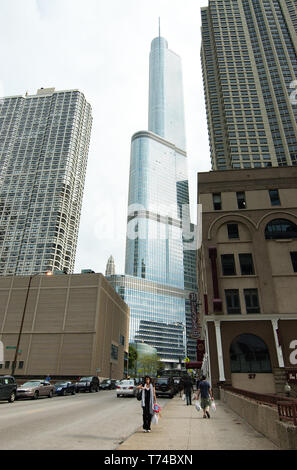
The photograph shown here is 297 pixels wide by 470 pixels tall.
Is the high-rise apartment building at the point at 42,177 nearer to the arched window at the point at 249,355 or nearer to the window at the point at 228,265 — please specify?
the window at the point at 228,265

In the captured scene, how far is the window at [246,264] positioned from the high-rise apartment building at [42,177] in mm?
104803

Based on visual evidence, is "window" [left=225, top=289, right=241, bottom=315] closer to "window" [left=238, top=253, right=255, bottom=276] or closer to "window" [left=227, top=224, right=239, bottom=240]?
"window" [left=238, top=253, right=255, bottom=276]

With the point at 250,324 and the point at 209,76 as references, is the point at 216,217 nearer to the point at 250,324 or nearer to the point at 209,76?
the point at 250,324

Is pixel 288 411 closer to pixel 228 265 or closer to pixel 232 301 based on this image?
pixel 232 301

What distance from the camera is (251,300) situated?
30859 mm

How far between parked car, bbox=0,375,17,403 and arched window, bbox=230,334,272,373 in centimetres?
1887

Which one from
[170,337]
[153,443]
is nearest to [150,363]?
[170,337]

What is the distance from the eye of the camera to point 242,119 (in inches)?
3996

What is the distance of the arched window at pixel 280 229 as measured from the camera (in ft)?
110

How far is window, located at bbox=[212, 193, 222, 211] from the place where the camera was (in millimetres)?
36062

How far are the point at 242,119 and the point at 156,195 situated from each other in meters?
102

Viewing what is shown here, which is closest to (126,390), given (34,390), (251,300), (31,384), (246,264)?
(34,390)

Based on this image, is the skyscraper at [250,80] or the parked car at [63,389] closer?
the parked car at [63,389]

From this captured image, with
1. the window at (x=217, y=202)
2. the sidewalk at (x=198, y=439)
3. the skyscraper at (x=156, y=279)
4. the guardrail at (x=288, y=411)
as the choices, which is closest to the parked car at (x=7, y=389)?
the sidewalk at (x=198, y=439)
